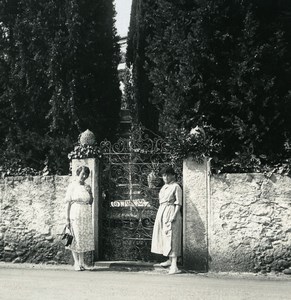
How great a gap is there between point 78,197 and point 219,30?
207 inches

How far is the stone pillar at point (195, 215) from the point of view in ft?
30.3

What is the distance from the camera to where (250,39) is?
12.0 meters

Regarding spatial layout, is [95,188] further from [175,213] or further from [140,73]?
[140,73]

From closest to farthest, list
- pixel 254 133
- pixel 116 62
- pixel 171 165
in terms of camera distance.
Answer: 1. pixel 171 165
2. pixel 254 133
3. pixel 116 62

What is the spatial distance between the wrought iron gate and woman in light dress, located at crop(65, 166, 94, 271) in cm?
45

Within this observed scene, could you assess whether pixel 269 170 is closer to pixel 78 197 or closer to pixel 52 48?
pixel 78 197

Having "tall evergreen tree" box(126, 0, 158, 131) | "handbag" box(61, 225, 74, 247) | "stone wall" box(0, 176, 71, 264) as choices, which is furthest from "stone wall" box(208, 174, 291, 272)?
"tall evergreen tree" box(126, 0, 158, 131)

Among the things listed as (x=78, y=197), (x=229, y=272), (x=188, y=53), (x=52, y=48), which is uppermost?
(x=52, y=48)

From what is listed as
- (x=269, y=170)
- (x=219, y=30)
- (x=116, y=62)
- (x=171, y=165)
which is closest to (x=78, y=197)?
(x=171, y=165)

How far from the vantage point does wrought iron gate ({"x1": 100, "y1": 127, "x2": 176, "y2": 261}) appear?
31.9 ft

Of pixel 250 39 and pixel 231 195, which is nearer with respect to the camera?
pixel 231 195

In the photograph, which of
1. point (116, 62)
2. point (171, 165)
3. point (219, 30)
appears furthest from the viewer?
point (116, 62)

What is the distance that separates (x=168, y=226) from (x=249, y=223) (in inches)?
51.5

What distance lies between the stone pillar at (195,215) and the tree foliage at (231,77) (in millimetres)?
2098
